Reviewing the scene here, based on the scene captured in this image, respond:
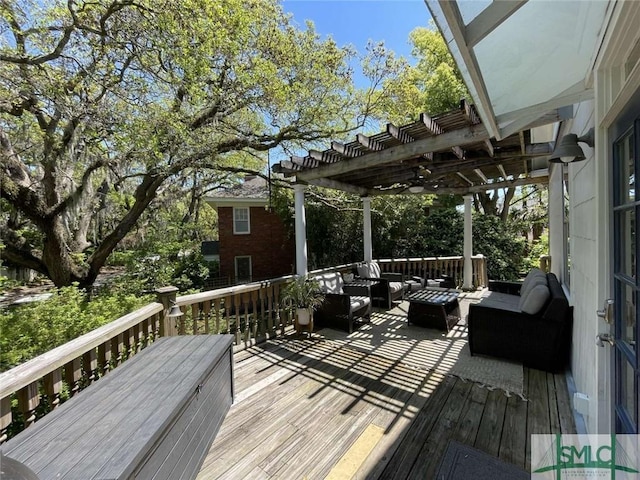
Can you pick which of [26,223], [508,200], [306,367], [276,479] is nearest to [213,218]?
[26,223]

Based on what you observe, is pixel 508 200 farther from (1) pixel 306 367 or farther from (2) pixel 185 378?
(2) pixel 185 378

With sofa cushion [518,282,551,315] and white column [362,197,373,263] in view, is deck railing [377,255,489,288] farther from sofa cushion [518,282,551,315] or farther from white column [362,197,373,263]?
sofa cushion [518,282,551,315]

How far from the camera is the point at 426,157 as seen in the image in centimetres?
432

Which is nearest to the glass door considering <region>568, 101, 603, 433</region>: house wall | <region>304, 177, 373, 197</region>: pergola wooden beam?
<region>568, 101, 603, 433</region>: house wall

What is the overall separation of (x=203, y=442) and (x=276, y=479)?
540 millimetres

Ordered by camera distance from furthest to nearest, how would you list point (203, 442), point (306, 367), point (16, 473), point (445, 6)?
point (306, 367) < point (203, 442) < point (445, 6) < point (16, 473)

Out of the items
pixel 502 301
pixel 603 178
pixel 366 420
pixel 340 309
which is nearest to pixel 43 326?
pixel 340 309

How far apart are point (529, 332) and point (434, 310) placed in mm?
1427

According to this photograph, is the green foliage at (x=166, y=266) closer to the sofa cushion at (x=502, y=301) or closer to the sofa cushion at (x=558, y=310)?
the sofa cushion at (x=502, y=301)

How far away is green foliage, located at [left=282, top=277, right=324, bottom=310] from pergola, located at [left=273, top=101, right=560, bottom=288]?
0.35m

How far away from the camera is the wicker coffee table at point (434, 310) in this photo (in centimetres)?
444

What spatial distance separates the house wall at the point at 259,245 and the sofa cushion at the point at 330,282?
7539 mm

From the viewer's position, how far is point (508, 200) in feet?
44.4

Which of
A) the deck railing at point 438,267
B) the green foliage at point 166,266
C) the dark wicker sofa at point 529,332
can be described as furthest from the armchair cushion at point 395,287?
the green foliage at point 166,266
